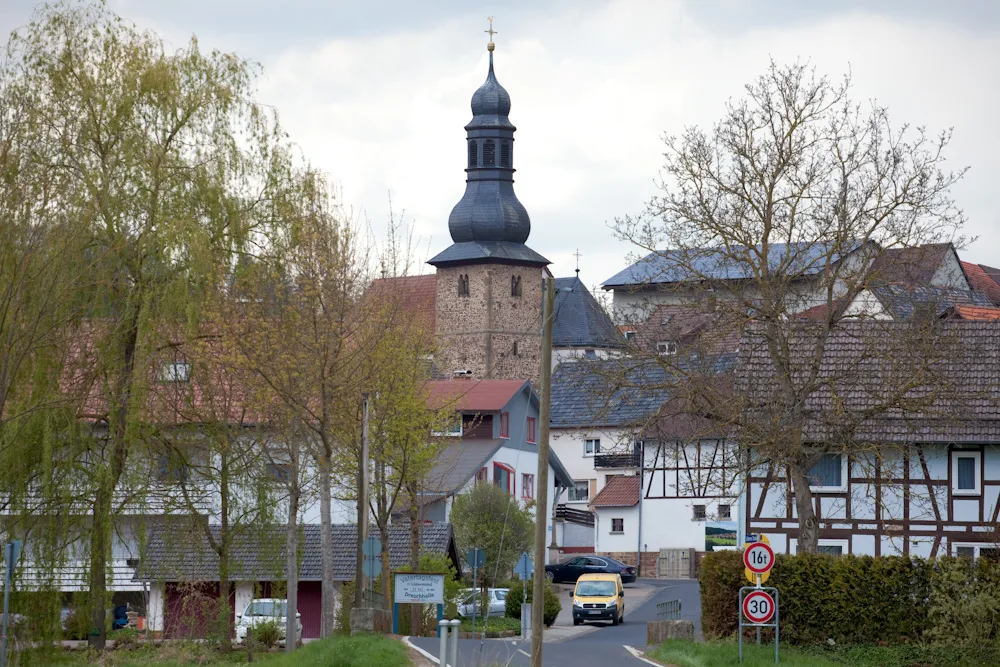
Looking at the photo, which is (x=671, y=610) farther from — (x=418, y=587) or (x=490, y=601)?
(x=418, y=587)

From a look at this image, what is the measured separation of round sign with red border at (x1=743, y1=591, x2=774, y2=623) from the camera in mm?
26375

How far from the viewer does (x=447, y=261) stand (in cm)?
10688

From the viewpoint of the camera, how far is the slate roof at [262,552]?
3186 centimetres

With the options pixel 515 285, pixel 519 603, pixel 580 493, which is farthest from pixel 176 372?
pixel 515 285

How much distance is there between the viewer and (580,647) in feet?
111

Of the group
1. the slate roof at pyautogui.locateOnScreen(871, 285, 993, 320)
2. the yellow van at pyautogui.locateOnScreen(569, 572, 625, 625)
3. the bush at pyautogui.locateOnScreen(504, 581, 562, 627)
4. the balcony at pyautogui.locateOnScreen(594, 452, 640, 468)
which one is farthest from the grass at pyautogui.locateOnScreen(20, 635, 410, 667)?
the balcony at pyautogui.locateOnScreen(594, 452, 640, 468)

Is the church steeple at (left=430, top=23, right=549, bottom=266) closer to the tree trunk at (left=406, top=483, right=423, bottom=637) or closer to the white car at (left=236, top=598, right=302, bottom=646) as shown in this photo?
the tree trunk at (left=406, top=483, right=423, bottom=637)

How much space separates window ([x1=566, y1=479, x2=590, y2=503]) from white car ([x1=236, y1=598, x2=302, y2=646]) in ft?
133

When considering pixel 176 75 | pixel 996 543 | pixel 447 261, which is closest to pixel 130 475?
pixel 176 75

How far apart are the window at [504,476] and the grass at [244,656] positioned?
28.7 metres

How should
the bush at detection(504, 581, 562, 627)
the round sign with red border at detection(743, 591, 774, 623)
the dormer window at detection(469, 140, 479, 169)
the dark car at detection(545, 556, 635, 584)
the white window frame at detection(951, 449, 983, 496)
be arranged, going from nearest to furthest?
the round sign with red border at detection(743, 591, 774, 623)
the white window frame at detection(951, 449, 983, 496)
the bush at detection(504, 581, 562, 627)
the dark car at detection(545, 556, 635, 584)
the dormer window at detection(469, 140, 479, 169)

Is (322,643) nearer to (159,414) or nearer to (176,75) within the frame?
(159,414)

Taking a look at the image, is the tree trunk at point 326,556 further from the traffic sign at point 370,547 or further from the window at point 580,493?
the window at point 580,493

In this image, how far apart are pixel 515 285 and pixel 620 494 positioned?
36749 mm
